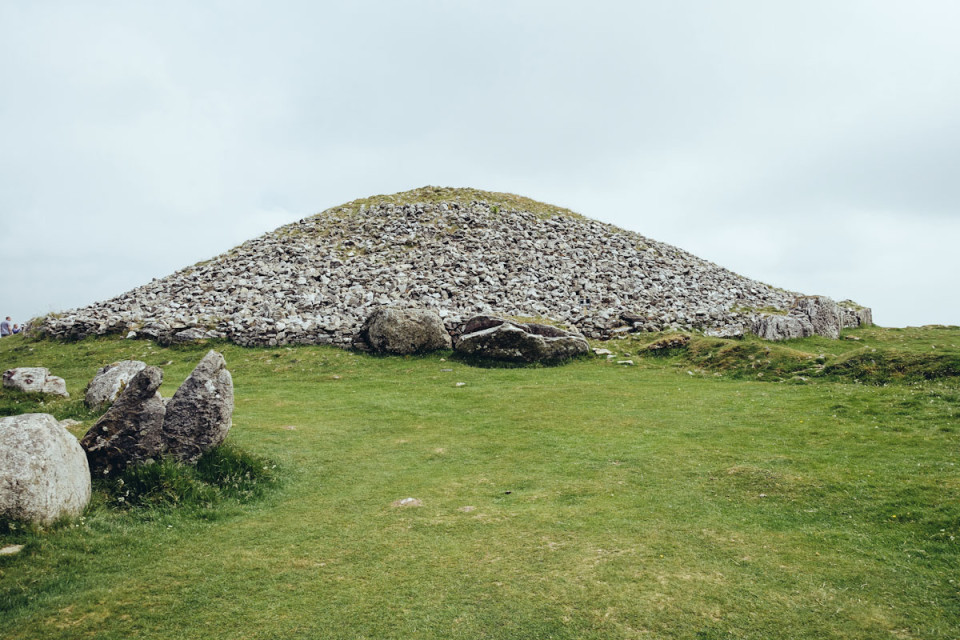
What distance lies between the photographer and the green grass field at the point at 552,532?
745cm

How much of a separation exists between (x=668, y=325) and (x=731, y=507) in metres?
24.0

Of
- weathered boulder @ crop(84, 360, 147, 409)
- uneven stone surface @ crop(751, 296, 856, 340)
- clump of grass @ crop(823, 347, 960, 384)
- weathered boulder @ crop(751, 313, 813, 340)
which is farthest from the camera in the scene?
uneven stone surface @ crop(751, 296, 856, 340)

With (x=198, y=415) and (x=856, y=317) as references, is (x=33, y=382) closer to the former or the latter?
(x=198, y=415)

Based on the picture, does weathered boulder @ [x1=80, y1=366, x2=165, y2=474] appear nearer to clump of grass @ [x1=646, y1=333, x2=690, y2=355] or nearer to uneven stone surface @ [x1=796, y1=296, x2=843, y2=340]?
clump of grass @ [x1=646, y1=333, x2=690, y2=355]

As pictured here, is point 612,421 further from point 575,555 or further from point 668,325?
point 668,325

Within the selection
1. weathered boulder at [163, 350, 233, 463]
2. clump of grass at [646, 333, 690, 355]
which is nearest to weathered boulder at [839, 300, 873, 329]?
clump of grass at [646, 333, 690, 355]

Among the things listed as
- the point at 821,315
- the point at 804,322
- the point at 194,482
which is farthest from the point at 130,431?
the point at 821,315

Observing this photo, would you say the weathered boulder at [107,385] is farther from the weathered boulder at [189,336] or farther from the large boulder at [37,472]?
the weathered boulder at [189,336]

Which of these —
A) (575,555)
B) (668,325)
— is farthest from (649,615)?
(668,325)

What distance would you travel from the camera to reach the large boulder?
9.27 meters

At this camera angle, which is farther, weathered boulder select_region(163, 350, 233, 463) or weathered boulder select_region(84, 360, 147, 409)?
weathered boulder select_region(84, 360, 147, 409)

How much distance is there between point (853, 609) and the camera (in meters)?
7.24

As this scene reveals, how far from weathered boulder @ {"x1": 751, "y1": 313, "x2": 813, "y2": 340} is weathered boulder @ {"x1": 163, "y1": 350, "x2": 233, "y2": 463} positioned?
91.9 feet

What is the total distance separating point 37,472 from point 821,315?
118 ft
